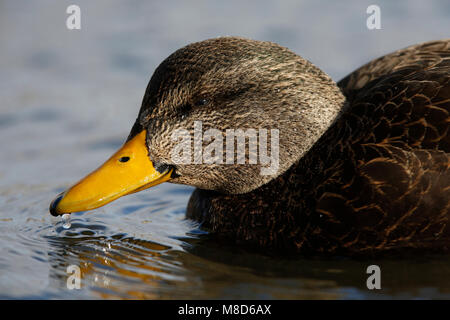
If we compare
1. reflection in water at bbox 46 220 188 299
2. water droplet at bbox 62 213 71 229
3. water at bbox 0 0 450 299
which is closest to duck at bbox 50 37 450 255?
water at bbox 0 0 450 299

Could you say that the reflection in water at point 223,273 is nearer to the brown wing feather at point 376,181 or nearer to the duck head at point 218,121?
the brown wing feather at point 376,181

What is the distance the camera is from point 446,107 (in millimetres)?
6457

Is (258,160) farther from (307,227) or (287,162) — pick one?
(307,227)

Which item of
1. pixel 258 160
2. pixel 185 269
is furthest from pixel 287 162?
pixel 185 269

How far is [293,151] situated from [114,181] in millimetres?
1479

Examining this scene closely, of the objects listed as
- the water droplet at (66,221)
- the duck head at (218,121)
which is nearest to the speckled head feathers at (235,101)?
the duck head at (218,121)

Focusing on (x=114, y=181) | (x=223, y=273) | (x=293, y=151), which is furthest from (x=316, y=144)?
(x=114, y=181)

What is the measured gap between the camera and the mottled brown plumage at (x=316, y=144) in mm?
6422

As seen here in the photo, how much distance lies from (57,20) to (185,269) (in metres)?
6.41

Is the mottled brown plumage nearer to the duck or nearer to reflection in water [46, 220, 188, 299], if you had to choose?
the duck

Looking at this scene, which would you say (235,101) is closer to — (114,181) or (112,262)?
(114,181)

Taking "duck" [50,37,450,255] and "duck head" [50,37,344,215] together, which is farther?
"duck head" [50,37,344,215]

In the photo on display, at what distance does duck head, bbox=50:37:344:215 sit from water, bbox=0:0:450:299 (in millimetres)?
645

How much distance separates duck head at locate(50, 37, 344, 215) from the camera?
6.80 m
